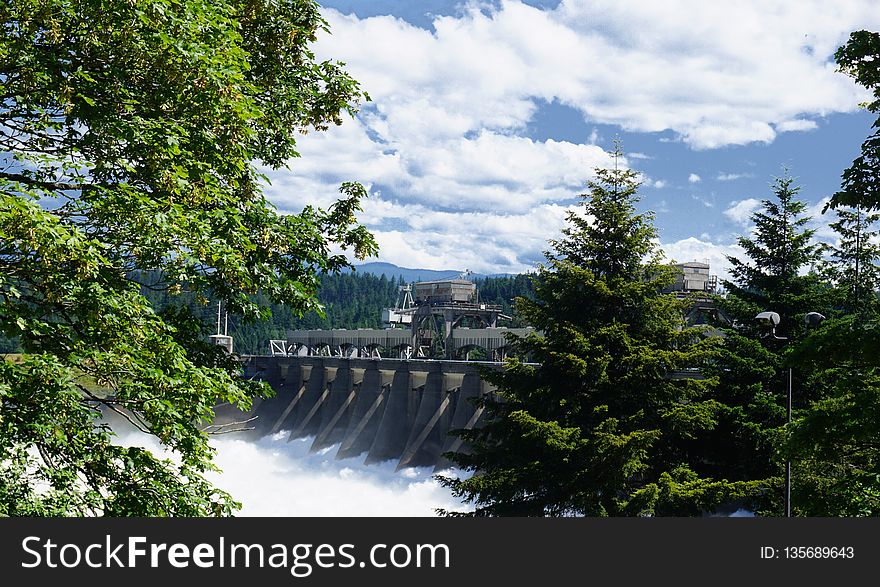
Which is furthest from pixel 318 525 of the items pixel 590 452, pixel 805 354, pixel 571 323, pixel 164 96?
pixel 571 323

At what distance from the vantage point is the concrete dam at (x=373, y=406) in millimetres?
45781

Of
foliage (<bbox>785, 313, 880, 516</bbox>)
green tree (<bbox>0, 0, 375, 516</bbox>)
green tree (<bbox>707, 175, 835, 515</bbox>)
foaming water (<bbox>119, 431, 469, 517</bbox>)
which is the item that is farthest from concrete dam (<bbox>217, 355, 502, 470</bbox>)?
green tree (<bbox>0, 0, 375, 516</bbox>)

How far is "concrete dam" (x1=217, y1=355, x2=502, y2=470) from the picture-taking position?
150 feet

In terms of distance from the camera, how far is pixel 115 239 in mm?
8312

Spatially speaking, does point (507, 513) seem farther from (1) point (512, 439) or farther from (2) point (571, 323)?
(2) point (571, 323)

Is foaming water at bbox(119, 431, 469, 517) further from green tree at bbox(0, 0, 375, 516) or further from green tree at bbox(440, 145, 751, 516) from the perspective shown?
green tree at bbox(0, 0, 375, 516)

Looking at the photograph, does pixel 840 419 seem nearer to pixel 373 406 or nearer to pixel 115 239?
pixel 115 239

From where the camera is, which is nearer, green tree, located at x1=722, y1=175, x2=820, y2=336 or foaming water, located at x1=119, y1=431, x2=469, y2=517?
green tree, located at x1=722, y1=175, x2=820, y2=336

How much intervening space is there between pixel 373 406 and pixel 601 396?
36.4 m

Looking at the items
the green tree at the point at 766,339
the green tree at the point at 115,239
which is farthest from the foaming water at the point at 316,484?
the green tree at the point at 115,239

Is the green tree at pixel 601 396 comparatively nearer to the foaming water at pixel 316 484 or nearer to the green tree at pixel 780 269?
the green tree at pixel 780 269

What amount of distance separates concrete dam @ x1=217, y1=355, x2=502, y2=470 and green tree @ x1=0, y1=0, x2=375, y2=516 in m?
28.1

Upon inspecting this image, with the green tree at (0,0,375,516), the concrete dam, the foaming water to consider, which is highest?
the green tree at (0,0,375,516)

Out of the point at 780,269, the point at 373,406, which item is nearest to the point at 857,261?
the point at 780,269
